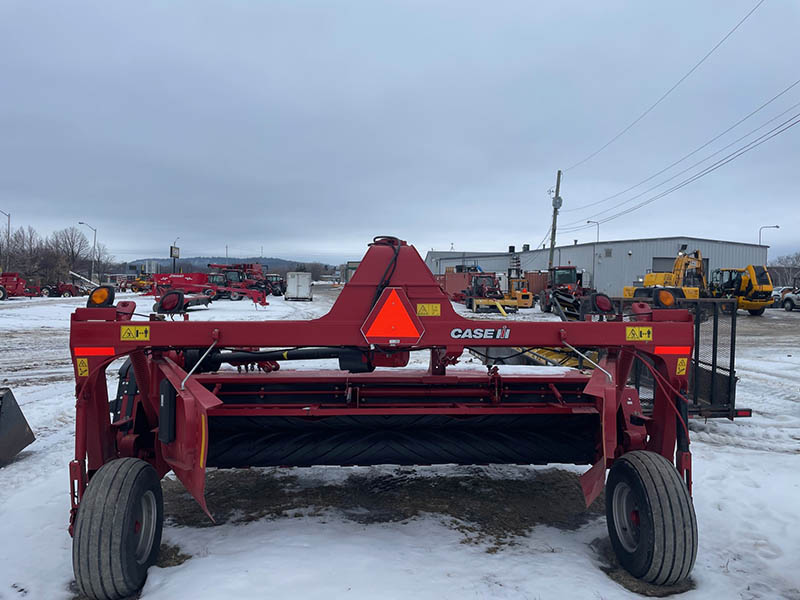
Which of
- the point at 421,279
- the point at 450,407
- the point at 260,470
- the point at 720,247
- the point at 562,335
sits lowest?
the point at 260,470

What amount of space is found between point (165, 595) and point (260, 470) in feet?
7.16

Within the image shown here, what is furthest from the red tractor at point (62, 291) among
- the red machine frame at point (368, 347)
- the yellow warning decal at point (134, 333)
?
the yellow warning decal at point (134, 333)

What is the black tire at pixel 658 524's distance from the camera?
280cm

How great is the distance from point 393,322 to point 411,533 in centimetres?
146

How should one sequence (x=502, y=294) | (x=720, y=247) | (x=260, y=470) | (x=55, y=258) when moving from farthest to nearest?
(x=55, y=258) < (x=720, y=247) < (x=502, y=294) < (x=260, y=470)

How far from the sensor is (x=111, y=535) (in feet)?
8.64

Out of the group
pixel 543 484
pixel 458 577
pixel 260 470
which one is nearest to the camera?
pixel 458 577

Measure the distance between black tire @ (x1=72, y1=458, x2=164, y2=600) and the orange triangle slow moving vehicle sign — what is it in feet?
4.78

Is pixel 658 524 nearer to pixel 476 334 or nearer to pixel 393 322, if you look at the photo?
pixel 476 334

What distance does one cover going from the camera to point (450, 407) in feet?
12.1

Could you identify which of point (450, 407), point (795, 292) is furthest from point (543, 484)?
point (795, 292)

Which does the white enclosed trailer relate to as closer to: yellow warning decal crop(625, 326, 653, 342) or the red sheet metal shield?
the red sheet metal shield

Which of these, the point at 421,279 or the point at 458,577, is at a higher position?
the point at 421,279

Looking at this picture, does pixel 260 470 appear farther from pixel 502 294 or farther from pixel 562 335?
pixel 502 294
